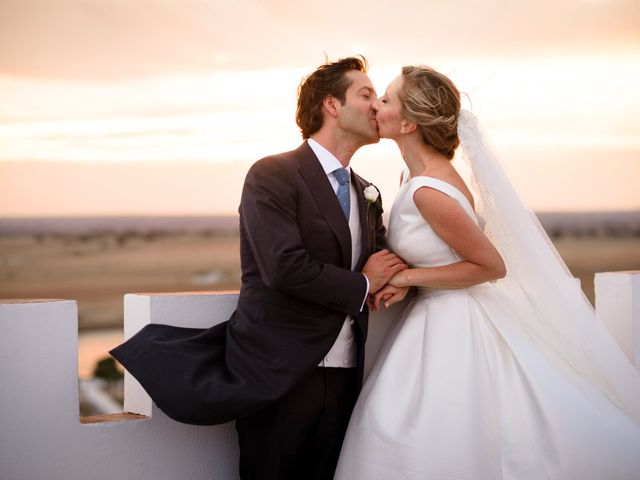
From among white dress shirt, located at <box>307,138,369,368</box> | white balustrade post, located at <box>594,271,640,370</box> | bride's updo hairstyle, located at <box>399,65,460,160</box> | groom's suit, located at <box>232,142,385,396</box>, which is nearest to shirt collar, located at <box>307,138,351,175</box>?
white dress shirt, located at <box>307,138,369,368</box>

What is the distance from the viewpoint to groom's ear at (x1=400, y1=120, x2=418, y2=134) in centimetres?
330

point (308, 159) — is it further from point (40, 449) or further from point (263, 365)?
point (40, 449)

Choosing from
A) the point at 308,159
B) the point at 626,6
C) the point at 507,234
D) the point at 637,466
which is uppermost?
the point at 626,6

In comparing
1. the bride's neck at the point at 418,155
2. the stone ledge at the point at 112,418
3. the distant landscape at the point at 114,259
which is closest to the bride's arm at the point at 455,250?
the bride's neck at the point at 418,155

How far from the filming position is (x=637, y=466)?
2951mm

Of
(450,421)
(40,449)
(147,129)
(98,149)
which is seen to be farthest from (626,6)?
(98,149)

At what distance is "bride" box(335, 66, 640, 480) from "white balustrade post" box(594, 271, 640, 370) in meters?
0.99

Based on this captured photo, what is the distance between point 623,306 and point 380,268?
1795 mm

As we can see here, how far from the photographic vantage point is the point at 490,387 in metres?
3.01

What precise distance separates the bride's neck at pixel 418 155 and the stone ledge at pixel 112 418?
1461 millimetres

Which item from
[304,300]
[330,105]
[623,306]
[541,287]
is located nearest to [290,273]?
[304,300]

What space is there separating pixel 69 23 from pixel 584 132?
403 inches

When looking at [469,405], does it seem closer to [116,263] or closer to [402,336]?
[402,336]

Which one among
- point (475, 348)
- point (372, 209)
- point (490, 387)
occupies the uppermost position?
point (372, 209)
